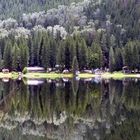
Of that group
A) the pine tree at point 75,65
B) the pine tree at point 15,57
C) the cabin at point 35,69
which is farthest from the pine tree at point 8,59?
the pine tree at point 75,65

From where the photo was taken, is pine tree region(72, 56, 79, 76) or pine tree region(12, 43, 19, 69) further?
pine tree region(12, 43, 19, 69)

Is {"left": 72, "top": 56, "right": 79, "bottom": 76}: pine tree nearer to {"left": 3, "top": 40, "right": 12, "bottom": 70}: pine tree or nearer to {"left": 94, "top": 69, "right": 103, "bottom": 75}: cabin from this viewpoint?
{"left": 94, "top": 69, "right": 103, "bottom": 75}: cabin

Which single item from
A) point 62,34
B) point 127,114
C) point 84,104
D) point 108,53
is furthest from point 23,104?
point 62,34

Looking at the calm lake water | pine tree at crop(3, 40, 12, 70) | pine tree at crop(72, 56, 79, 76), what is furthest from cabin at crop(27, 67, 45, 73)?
the calm lake water

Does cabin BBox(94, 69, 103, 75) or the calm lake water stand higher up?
the calm lake water

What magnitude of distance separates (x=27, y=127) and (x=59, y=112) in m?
8.17

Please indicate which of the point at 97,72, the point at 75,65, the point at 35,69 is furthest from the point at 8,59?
the point at 97,72

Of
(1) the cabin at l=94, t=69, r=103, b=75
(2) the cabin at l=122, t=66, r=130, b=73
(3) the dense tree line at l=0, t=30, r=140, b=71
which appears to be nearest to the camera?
(3) the dense tree line at l=0, t=30, r=140, b=71

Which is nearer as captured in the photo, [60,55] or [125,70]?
[60,55]

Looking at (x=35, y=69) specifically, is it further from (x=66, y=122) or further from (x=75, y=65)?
(x=66, y=122)

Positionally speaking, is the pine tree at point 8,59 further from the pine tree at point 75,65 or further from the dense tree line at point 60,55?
the pine tree at point 75,65

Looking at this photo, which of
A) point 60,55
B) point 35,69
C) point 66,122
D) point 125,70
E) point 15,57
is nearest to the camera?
point 66,122

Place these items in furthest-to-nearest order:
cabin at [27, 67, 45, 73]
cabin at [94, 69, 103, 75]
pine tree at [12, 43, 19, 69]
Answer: cabin at [94, 69, 103, 75], cabin at [27, 67, 45, 73], pine tree at [12, 43, 19, 69]

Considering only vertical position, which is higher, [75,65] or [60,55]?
[60,55]
